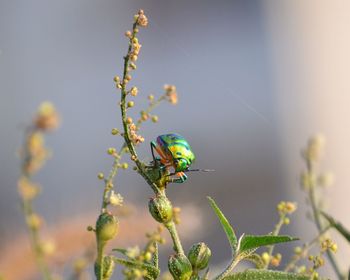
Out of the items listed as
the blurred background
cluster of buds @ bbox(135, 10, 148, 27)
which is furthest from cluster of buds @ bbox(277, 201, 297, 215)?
the blurred background

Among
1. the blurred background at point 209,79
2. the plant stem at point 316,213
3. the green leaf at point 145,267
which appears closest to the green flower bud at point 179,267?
the green leaf at point 145,267

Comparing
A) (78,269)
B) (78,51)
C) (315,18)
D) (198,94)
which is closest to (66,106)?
(78,51)

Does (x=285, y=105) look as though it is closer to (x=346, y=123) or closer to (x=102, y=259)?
(x=346, y=123)

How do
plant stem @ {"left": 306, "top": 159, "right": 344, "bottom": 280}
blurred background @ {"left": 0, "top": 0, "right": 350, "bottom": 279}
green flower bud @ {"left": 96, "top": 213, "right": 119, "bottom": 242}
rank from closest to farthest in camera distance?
green flower bud @ {"left": 96, "top": 213, "right": 119, "bottom": 242} < plant stem @ {"left": 306, "top": 159, "right": 344, "bottom": 280} < blurred background @ {"left": 0, "top": 0, "right": 350, "bottom": 279}

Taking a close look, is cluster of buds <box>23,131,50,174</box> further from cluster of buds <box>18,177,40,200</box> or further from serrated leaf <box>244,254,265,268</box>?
serrated leaf <box>244,254,265,268</box>

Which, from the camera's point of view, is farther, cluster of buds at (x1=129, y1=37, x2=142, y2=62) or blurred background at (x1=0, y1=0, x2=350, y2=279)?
blurred background at (x1=0, y1=0, x2=350, y2=279)

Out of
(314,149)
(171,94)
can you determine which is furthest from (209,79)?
(171,94)
